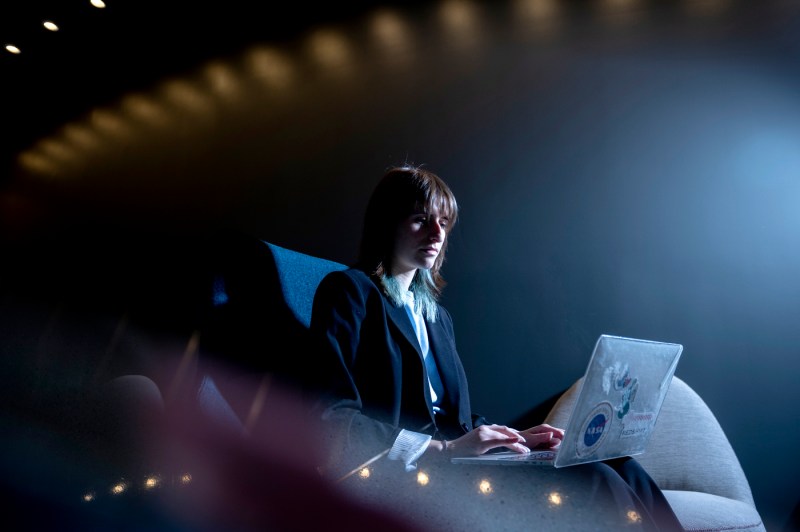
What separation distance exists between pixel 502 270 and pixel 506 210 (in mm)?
218

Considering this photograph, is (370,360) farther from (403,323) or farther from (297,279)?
(297,279)

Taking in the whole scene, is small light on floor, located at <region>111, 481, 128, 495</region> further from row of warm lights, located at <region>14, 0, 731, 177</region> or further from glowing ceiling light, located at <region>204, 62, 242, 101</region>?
glowing ceiling light, located at <region>204, 62, 242, 101</region>

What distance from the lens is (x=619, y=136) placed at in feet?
5.98

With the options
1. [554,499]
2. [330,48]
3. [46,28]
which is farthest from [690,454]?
[46,28]

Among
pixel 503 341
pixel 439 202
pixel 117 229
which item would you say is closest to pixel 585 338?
pixel 503 341

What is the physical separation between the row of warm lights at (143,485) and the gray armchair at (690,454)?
1.07 m

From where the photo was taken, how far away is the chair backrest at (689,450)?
1432 mm

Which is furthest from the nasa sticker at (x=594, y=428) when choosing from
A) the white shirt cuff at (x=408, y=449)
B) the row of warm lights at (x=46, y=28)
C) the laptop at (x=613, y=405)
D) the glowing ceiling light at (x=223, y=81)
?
the row of warm lights at (x=46, y=28)

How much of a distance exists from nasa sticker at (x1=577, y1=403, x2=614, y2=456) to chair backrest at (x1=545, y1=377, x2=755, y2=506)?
0.76 meters

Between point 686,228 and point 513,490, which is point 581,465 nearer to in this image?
point 513,490

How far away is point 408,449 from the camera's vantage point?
0.86m

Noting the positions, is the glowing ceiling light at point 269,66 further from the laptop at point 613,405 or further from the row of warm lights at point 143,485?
the laptop at point 613,405

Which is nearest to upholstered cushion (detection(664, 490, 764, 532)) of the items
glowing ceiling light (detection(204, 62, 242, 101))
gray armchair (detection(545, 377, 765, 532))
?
gray armchair (detection(545, 377, 765, 532))

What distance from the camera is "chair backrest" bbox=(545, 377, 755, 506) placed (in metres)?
1.43
